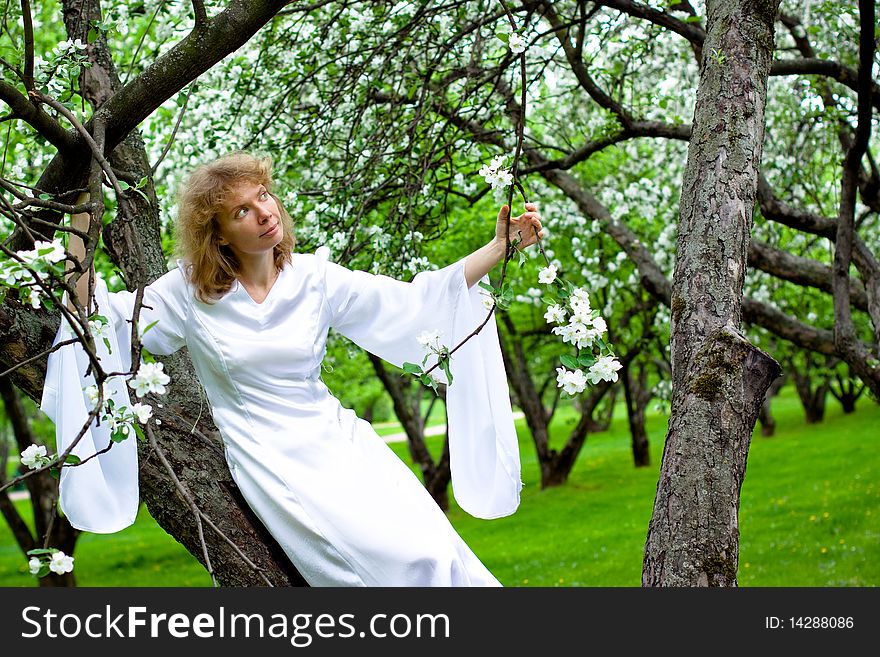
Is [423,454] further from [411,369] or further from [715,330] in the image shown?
[411,369]

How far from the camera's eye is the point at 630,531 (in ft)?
47.0

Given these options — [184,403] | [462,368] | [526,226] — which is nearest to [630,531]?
[462,368]

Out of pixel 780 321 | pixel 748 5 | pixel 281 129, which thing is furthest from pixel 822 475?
pixel 748 5

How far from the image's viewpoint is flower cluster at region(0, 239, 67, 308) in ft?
7.27

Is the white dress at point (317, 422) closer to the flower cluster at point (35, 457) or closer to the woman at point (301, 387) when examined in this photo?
the woman at point (301, 387)

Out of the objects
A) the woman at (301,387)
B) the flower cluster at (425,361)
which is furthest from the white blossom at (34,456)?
the flower cluster at (425,361)

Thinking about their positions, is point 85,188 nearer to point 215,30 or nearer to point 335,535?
point 215,30

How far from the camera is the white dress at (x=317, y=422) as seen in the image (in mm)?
3037

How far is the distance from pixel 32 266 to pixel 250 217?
1050 millimetres

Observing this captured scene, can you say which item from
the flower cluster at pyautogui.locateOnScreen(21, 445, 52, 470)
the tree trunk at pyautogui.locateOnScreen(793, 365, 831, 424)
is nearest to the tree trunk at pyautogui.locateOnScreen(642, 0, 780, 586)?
the flower cluster at pyautogui.locateOnScreen(21, 445, 52, 470)

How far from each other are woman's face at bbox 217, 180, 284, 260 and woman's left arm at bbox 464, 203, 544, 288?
2.16ft

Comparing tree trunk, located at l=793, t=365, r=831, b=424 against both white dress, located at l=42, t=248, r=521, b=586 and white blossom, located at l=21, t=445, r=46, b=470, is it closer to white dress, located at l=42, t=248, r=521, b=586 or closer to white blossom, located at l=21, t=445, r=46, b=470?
white dress, located at l=42, t=248, r=521, b=586

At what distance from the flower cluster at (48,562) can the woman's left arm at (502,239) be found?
4.78ft
